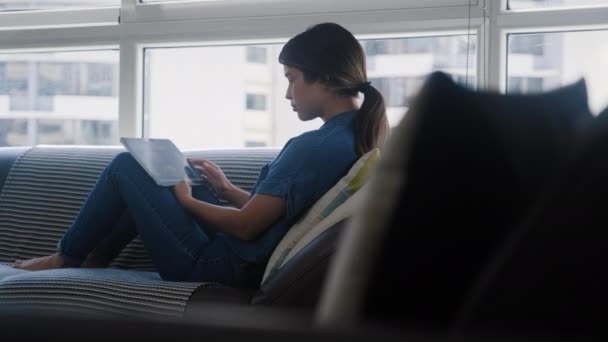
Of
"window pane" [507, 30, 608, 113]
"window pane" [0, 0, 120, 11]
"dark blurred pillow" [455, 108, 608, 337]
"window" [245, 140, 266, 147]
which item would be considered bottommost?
"dark blurred pillow" [455, 108, 608, 337]

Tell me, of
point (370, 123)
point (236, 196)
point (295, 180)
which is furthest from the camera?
point (236, 196)

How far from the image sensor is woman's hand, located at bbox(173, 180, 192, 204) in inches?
88.7

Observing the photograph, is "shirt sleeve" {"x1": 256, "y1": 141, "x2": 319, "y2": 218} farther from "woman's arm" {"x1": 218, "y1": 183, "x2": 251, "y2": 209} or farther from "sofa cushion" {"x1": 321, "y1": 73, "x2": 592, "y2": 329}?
"sofa cushion" {"x1": 321, "y1": 73, "x2": 592, "y2": 329}

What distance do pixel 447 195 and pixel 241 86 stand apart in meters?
2.53

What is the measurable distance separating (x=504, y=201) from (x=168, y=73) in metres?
2.71

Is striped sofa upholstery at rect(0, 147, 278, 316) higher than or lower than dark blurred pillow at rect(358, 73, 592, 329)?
lower

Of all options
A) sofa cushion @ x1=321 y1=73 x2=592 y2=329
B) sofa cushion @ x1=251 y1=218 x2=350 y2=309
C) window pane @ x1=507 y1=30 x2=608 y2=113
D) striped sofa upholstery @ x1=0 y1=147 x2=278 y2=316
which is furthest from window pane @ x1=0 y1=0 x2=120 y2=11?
sofa cushion @ x1=321 y1=73 x2=592 y2=329

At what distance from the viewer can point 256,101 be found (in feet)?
10.2

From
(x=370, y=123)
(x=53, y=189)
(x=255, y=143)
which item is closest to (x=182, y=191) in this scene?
(x=370, y=123)

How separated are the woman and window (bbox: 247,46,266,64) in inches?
31.5

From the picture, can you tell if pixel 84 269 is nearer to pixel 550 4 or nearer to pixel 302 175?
pixel 302 175

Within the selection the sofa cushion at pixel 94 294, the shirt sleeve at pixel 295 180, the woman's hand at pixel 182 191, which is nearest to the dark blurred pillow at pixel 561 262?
the sofa cushion at pixel 94 294

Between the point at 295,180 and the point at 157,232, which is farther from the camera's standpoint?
the point at 157,232

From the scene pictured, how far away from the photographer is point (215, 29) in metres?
3.05
